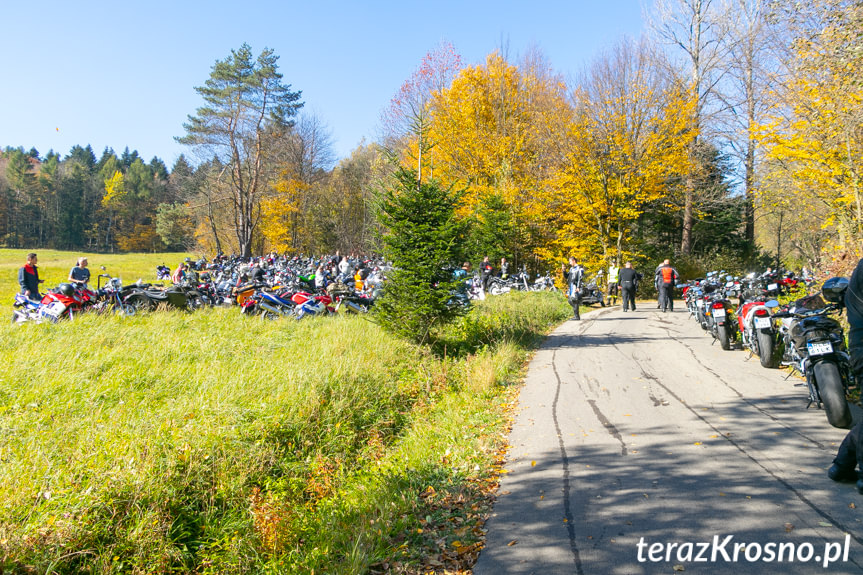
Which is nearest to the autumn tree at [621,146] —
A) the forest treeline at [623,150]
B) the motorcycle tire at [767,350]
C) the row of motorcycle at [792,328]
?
the forest treeline at [623,150]

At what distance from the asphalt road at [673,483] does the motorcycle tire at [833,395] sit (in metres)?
0.14

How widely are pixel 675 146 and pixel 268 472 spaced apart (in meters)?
21.9

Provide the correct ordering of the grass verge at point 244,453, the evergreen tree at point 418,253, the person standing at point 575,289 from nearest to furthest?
the grass verge at point 244,453 → the evergreen tree at point 418,253 → the person standing at point 575,289

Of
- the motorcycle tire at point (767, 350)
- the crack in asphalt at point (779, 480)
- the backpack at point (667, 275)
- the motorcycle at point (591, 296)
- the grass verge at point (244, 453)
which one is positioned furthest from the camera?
the motorcycle at point (591, 296)

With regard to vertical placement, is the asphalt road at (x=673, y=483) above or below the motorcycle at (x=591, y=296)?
below

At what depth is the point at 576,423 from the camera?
5547 millimetres

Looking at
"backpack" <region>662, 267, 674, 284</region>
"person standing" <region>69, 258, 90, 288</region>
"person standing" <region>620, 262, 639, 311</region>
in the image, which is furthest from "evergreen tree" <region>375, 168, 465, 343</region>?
"person standing" <region>69, 258, 90, 288</region>

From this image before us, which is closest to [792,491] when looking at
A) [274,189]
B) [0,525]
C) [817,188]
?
[0,525]

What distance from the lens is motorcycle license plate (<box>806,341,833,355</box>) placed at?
188 inches

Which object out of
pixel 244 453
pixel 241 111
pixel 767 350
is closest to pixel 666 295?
pixel 767 350

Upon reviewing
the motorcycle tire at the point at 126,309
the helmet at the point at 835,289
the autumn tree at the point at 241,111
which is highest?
the autumn tree at the point at 241,111

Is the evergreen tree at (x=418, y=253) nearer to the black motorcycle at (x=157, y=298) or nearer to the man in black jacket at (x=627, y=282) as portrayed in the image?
the black motorcycle at (x=157, y=298)

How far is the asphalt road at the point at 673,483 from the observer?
3006mm

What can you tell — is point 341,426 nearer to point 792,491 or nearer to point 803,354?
point 792,491
